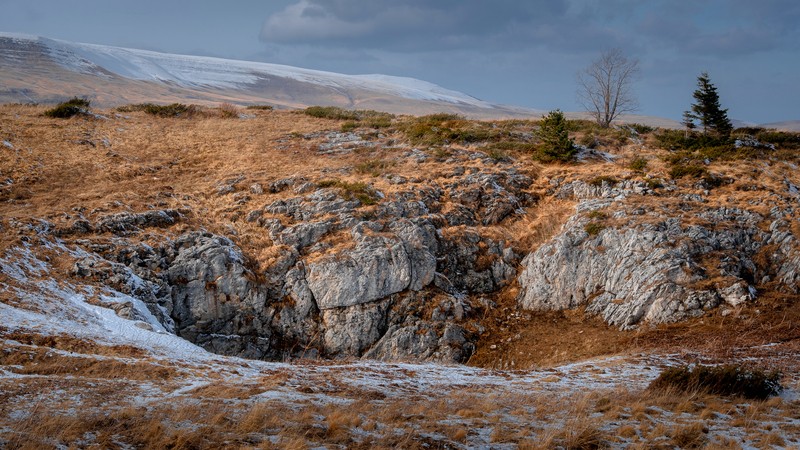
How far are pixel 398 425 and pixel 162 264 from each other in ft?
53.9

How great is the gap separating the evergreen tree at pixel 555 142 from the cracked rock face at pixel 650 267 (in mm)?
8227

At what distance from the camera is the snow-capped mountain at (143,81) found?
106m

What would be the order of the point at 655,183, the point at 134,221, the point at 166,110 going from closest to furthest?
the point at 134,221
the point at 655,183
the point at 166,110

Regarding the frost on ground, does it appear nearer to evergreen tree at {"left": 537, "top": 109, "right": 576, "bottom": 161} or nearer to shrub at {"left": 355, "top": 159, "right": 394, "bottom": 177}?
shrub at {"left": 355, "top": 159, "right": 394, "bottom": 177}

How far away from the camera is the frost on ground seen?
879 centimetres

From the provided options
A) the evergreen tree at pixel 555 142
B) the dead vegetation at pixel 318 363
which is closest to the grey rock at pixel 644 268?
the dead vegetation at pixel 318 363

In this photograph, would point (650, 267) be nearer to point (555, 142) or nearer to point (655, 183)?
point (655, 183)

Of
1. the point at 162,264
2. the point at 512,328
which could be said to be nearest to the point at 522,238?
the point at 512,328

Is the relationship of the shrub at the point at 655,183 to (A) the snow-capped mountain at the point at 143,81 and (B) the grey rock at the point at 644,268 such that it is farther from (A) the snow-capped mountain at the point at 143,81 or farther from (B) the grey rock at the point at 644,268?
(A) the snow-capped mountain at the point at 143,81

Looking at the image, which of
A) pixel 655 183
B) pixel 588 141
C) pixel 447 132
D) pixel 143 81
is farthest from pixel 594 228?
pixel 143 81

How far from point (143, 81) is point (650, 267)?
5746 inches

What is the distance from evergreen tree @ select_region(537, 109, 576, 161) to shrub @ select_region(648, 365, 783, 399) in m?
21.3

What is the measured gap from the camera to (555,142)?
110 ft

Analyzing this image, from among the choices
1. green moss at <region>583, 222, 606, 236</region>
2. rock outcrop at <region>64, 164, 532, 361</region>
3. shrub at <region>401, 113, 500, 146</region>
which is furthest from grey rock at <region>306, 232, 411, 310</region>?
shrub at <region>401, 113, 500, 146</region>
